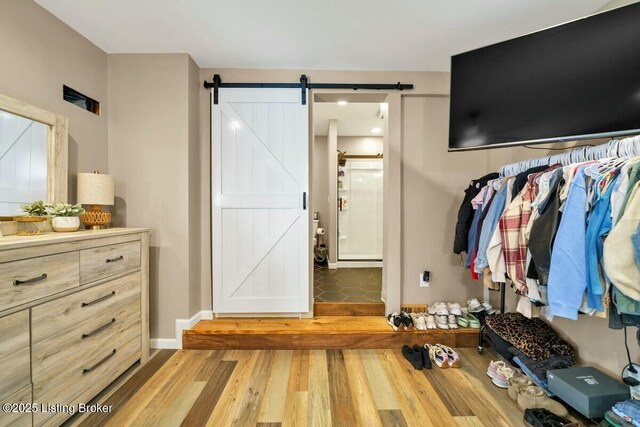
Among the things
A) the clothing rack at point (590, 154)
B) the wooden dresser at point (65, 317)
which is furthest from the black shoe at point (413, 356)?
the wooden dresser at point (65, 317)

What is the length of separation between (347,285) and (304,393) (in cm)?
161

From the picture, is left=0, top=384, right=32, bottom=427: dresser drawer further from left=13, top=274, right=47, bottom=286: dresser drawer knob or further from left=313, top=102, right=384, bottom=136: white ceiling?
left=313, top=102, right=384, bottom=136: white ceiling

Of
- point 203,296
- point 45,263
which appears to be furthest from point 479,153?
point 45,263

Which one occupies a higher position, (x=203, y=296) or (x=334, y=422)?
(x=203, y=296)

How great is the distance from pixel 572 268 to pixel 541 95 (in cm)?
101

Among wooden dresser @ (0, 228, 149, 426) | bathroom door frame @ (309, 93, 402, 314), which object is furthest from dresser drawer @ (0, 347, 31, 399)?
bathroom door frame @ (309, 93, 402, 314)

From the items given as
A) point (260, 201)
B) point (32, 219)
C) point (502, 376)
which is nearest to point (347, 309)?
point (502, 376)

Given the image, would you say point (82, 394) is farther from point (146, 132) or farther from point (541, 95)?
point (541, 95)

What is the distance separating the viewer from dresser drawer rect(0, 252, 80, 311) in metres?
1.07

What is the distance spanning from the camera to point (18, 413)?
1.12 m

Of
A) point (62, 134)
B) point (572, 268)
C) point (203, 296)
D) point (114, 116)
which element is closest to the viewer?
point (572, 268)

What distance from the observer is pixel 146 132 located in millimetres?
2129

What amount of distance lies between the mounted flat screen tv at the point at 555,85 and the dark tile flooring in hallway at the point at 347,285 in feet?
5.94

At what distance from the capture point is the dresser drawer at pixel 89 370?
4.06ft
